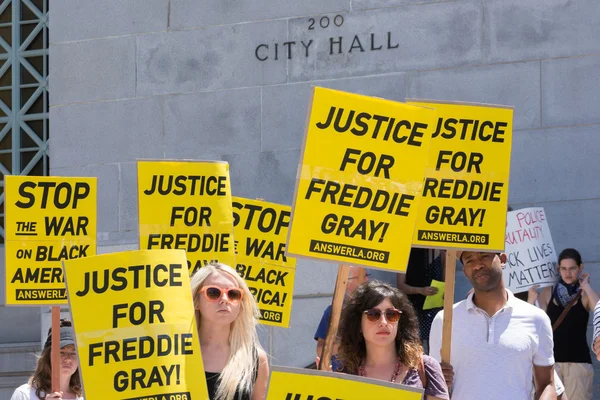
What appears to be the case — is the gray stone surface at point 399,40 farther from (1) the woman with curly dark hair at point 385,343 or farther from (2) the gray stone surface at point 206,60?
(1) the woman with curly dark hair at point 385,343

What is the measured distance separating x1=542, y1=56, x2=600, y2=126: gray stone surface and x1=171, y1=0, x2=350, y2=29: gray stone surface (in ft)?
7.10

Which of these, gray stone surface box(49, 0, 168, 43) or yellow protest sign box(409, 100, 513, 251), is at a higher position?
gray stone surface box(49, 0, 168, 43)

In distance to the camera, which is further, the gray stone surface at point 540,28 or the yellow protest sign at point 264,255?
the gray stone surface at point 540,28

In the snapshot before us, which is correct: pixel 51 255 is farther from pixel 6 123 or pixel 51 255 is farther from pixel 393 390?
pixel 6 123

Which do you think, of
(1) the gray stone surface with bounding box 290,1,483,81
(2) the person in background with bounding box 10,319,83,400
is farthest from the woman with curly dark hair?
(1) the gray stone surface with bounding box 290,1,483,81

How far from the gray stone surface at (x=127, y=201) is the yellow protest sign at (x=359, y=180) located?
7.18 m

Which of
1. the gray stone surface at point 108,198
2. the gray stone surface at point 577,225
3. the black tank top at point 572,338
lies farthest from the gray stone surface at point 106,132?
the black tank top at point 572,338

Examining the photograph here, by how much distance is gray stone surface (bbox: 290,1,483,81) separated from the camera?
12.1 meters

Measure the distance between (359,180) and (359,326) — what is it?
2.34ft

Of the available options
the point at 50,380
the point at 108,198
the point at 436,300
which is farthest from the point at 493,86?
the point at 50,380

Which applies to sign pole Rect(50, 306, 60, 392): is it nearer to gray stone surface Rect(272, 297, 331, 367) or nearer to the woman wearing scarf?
the woman wearing scarf

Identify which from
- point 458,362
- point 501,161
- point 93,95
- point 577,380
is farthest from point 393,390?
point 93,95

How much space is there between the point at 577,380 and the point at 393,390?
16.7 ft

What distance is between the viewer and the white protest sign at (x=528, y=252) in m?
10.3
